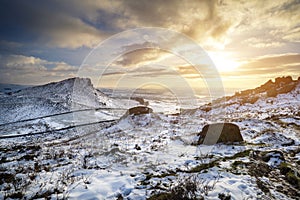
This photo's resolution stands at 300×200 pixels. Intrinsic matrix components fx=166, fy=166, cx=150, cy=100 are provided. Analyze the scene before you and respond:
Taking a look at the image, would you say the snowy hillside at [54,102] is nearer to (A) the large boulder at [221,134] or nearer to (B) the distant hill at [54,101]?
(B) the distant hill at [54,101]

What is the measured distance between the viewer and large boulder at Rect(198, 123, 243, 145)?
12156 millimetres

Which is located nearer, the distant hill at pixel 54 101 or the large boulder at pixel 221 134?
the large boulder at pixel 221 134

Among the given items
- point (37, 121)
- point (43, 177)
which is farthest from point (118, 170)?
point (37, 121)

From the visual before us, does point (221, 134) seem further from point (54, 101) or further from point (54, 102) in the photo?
point (54, 101)

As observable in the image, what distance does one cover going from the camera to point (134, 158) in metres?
8.87

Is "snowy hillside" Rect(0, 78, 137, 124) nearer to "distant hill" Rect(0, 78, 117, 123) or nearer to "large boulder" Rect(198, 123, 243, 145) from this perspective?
"distant hill" Rect(0, 78, 117, 123)

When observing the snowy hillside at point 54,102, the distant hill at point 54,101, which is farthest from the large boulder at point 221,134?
the distant hill at point 54,101

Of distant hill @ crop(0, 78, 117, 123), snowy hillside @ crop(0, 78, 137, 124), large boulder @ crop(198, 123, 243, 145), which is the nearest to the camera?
large boulder @ crop(198, 123, 243, 145)

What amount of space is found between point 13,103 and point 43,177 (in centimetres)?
7335

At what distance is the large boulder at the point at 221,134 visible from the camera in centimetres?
1216

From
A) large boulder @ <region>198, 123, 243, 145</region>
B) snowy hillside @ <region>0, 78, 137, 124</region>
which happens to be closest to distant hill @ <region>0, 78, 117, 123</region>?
snowy hillside @ <region>0, 78, 137, 124</region>

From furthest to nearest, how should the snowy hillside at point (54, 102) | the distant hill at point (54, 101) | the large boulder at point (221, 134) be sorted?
1. the distant hill at point (54, 101)
2. the snowy hillside at point (54, 102)
3. the large boulder at point (221, 134)

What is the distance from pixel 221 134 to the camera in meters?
12.3

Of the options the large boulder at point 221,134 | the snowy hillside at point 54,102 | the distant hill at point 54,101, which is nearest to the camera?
the large boulder at point 221,134
